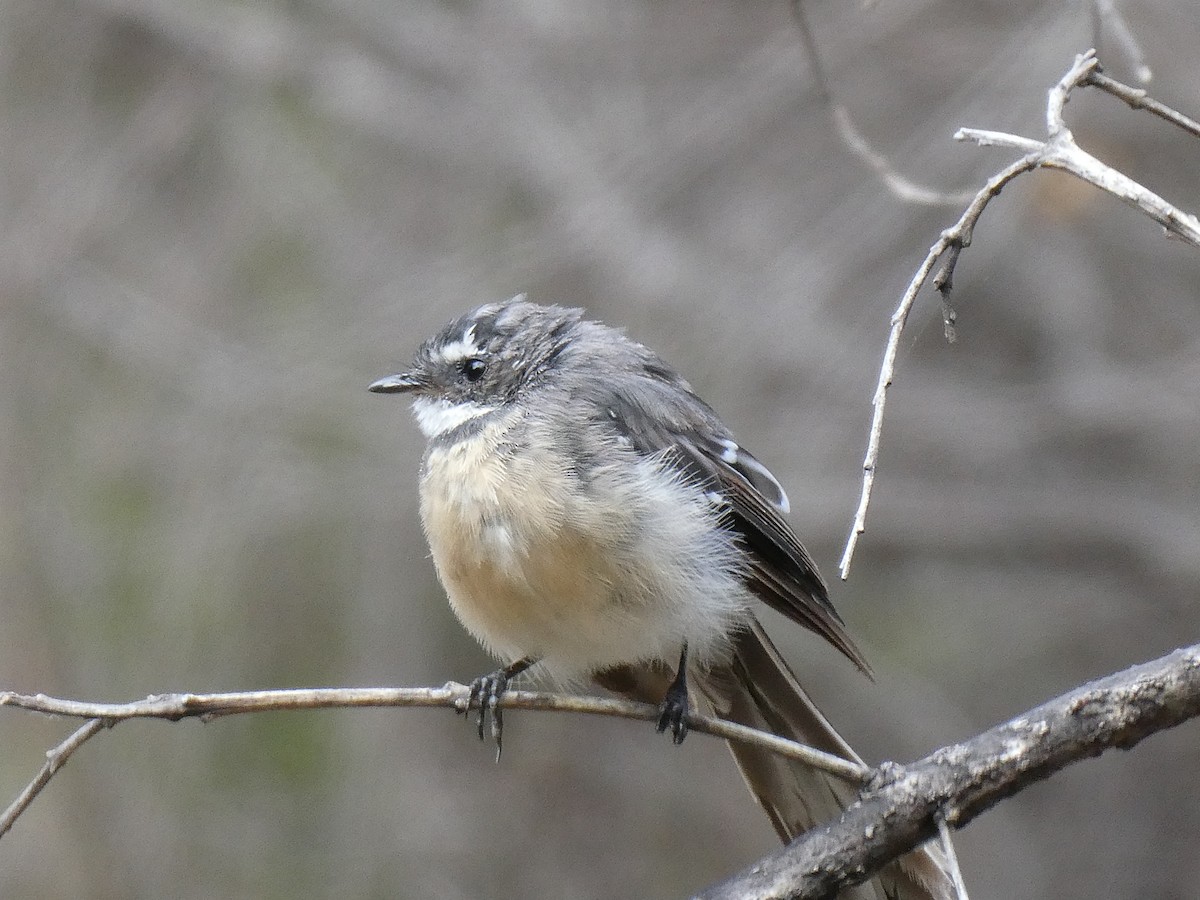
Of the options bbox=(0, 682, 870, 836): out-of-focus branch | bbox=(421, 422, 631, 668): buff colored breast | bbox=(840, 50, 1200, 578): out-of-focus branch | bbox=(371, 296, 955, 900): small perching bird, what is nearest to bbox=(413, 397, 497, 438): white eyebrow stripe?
bbox=(371, 296, 955, 900): small perching bird

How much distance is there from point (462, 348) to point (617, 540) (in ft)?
3.68

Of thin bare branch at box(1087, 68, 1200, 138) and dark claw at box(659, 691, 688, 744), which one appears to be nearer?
thin bare branch at box(1087, 68, 1200, 138)

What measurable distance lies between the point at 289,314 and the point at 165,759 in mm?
2584

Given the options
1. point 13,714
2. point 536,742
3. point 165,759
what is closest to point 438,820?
point 536,742

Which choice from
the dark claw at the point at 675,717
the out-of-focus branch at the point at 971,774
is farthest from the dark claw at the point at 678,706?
the out-of-focus branch at the point at 971,774

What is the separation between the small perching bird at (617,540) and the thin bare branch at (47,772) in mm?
1424

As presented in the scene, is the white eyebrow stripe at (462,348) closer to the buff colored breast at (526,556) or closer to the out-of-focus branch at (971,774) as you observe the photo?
the buff colored breast at (526,556)

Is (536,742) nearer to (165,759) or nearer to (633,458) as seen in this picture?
(165,759)

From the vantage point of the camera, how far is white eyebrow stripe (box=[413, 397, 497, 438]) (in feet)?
15.9

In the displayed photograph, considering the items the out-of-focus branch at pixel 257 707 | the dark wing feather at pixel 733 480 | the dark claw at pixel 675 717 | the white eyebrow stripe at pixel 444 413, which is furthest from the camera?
the white eyebrow stripe at pixel 444 413

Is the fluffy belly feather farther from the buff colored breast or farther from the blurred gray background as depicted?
the blurred gray background

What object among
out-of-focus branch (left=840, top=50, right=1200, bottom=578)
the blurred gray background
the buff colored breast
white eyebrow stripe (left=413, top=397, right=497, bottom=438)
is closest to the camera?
out-of-focus branch (left=840, top=50, right=1200, bottom=578)

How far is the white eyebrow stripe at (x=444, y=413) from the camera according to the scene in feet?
15.9

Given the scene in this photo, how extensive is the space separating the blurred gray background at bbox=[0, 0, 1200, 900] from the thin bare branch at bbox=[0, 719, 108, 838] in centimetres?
454
